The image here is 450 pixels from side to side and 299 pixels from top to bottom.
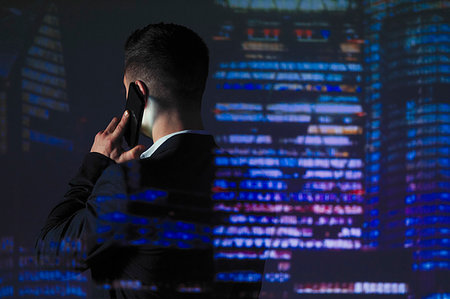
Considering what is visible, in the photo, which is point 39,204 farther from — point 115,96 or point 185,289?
point 185,289

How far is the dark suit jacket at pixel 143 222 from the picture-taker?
2.10ft

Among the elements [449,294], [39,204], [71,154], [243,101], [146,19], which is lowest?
[449,294]

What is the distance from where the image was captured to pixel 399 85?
2.00 meters

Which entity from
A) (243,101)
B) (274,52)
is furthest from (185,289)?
(274,52)

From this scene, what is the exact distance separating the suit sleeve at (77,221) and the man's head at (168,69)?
0.12 metres

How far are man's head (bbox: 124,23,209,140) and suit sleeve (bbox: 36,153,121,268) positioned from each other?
119 mm

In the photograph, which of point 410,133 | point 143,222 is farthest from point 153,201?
point 410,133

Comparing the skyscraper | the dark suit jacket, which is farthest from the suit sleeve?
the skyscraper

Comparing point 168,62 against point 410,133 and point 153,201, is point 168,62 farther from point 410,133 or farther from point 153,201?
point 410,133

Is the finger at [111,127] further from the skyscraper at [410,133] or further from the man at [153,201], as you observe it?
the skyscraper at [410,133]

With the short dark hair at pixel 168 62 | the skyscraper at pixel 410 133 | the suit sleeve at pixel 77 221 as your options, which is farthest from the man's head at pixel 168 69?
the skyscraper at pixel 410 133

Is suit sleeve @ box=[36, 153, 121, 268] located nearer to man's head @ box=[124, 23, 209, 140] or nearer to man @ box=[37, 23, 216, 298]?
man @ box=[37, 23, 216, 298]

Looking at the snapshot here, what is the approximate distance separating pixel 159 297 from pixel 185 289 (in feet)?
0.13

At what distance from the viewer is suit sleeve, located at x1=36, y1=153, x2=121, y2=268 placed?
64cm
